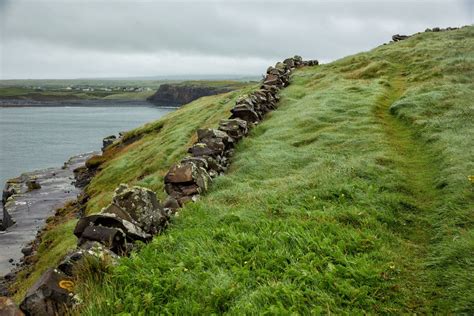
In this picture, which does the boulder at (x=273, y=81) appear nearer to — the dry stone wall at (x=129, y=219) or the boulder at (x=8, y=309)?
the dry stone wall at (x=129, y=219)

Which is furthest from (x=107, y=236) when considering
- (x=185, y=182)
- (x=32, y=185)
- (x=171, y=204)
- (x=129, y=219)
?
(x=32, y=185)

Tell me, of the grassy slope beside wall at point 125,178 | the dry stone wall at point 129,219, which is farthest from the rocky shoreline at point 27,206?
the dry stone wall at point 129,219

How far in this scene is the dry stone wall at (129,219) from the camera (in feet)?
29.3

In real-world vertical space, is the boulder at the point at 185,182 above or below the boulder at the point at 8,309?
above

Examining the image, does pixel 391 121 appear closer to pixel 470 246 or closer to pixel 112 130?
pixel 470 246

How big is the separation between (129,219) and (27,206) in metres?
38.4

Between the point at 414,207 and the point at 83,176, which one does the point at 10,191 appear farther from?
the point at 414,207

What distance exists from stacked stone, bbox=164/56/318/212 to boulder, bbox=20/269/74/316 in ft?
17.2

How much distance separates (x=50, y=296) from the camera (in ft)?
29.2

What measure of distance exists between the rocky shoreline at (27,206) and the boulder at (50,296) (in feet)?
72.9

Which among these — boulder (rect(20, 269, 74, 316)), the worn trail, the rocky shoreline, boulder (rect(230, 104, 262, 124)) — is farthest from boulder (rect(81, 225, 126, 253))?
the rocky shoreline

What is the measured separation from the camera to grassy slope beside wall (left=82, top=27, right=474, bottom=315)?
348 inches

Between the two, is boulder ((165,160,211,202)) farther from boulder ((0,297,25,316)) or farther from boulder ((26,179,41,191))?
boulder ((26,179,41,191))

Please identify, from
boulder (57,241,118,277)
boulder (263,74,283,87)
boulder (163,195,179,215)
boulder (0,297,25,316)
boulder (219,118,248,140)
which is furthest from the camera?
boulder (263,74,283,87)
